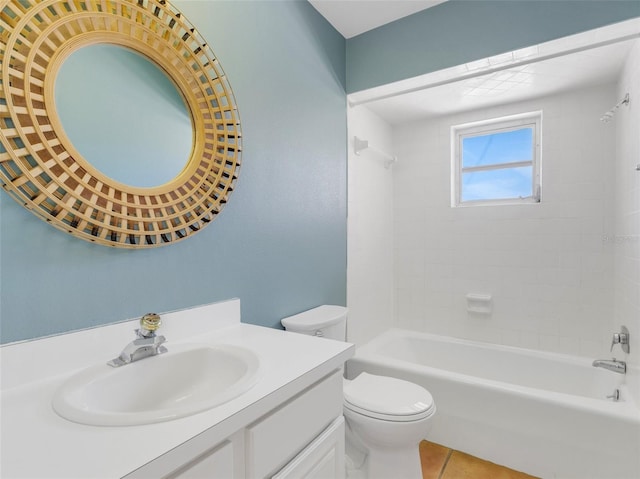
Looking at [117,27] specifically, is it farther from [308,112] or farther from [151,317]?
[308,112]

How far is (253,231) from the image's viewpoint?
4.91ft

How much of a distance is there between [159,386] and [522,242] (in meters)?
2.52

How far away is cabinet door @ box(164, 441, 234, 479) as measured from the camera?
61 cm

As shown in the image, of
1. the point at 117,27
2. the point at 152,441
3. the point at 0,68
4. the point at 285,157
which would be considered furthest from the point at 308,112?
the point at 152,441

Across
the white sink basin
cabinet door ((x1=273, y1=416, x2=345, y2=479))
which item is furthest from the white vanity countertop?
cabinet door ((x1=273, y1=416, x2=345, y2=479))

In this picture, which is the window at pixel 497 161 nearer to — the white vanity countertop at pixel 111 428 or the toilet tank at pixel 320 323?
the toilet tank at pixel 320 323

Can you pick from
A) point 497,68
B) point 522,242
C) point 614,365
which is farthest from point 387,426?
point 497,68

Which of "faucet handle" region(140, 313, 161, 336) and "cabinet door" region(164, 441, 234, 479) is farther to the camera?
"faucet handle" region(140, 313, 161, 336)

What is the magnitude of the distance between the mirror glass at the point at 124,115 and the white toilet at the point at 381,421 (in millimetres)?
910

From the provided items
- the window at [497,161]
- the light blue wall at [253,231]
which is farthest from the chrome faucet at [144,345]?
the window at [497,161]

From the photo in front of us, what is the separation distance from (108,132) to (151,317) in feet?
1.84

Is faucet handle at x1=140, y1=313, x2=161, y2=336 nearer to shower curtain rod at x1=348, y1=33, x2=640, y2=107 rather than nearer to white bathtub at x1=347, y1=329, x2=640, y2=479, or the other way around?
white bathtub at x1=347, y1=329, x2=640, y2=479

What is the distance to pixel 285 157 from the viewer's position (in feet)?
5.52

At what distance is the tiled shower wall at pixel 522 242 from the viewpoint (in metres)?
2.29
